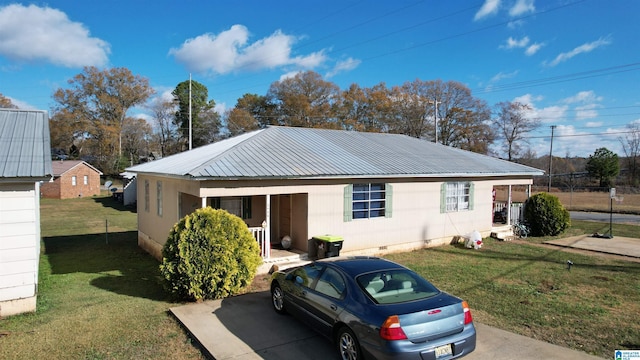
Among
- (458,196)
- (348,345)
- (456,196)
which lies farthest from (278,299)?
(458,196)

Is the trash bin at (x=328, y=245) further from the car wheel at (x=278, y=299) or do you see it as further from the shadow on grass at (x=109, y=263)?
the shadow on grass at (x=109, y=263)

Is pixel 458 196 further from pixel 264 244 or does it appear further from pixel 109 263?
pixel 109 263

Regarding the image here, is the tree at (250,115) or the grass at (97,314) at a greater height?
the tree at (250,115)

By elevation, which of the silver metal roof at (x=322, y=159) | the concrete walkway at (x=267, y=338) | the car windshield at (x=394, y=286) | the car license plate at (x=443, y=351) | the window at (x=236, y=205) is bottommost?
the concrete walkway at (x=267, y=338)

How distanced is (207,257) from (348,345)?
12.9ft

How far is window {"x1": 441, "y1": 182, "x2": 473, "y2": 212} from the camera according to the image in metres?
15.1

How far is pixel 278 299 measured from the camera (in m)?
7.45

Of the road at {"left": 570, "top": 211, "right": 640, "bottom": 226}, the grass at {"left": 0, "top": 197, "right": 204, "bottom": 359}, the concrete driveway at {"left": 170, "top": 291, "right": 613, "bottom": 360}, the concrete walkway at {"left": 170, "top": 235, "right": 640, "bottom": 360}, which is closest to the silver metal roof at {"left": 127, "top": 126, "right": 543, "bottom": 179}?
the grass at {"left": 0, "top": 197, "right": 204, "bottom": 359}

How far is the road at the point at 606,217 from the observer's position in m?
22.6

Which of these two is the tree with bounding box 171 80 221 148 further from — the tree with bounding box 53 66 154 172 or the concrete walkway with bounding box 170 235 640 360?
the concrete walkway with bounding box 170 235 640 360

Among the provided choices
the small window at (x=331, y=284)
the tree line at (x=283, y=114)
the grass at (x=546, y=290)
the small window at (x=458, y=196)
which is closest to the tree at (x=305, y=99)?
the tree line at (x=283, y=114)

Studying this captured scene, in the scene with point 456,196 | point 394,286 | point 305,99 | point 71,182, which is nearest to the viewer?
point 394,286

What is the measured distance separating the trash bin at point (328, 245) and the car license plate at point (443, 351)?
621 centimetres

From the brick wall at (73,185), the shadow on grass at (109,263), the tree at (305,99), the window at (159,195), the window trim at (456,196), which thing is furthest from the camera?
the tree at (305,99)
